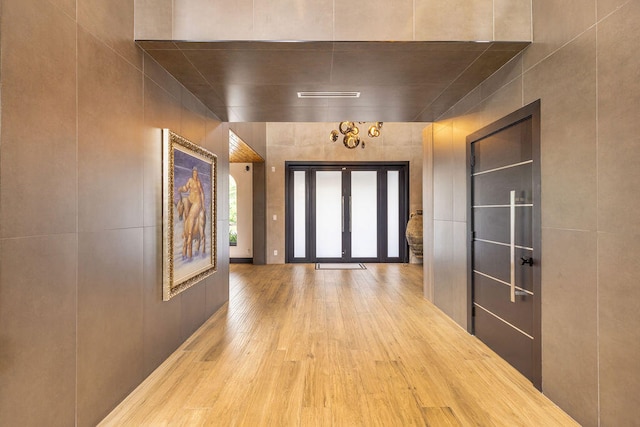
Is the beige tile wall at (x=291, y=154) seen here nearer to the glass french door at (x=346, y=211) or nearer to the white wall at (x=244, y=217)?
the glass french door at (x=346, y=211)

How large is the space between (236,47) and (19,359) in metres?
2.25

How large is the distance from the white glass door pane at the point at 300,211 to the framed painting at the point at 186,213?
4.39 m

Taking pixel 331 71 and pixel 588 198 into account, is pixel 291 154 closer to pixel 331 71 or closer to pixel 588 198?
pixel 331 71

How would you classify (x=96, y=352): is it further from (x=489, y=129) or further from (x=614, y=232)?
(x=489, y=129)

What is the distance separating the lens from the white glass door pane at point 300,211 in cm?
845

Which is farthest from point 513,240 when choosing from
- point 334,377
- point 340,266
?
point 340,266

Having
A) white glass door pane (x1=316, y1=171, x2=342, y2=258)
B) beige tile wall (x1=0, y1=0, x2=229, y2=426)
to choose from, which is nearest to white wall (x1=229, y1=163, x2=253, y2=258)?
white glass door pane (x1=316, y1=171, x2=342, y2=258)

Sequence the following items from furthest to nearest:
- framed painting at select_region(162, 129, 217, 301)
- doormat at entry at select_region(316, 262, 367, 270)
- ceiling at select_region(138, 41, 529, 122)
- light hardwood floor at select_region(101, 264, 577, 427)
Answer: doormat at entry at select_region(316, 262, 367, 270) < framed painting at select_region(162, 129, 217, 301) < ceiling at select_region(138, 41, 529, 122) < light hardwood floor at select_region(101, 264, 577, 427)

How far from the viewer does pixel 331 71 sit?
9.52ft

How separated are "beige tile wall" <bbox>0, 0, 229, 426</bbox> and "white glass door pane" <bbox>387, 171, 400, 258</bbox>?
639 centimetres

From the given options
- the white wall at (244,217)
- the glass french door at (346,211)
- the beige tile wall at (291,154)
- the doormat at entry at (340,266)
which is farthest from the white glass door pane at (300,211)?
the white wall at (244,217)

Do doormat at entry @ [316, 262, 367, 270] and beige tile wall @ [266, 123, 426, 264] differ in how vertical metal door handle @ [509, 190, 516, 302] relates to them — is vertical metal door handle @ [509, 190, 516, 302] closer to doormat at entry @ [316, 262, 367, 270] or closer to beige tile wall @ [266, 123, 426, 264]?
doormat at entry @ [316, 262, 367, 270]

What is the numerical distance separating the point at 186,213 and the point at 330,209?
17.7 feet

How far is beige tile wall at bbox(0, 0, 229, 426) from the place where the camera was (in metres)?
1.49
